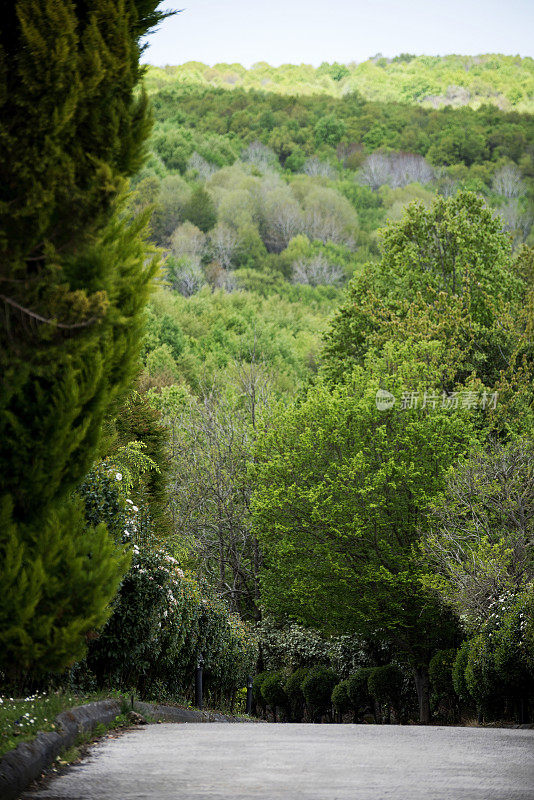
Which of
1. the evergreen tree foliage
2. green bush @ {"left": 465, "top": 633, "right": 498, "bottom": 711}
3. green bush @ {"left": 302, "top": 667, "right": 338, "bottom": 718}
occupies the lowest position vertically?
green bush @ {"left": 302, "top": 667, "right": 338, "bottom": 718}

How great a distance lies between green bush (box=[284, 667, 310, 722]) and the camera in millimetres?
28016

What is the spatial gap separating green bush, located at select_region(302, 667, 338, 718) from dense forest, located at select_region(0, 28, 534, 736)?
0.12m

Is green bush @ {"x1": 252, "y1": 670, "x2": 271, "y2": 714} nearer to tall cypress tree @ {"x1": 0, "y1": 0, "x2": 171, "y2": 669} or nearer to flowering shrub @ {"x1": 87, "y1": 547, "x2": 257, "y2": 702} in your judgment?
flowering shrub @ {"x1": 87, "y1": 547, "x2": 257, "y2": 702}

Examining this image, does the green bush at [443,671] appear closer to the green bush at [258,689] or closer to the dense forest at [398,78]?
the green bush at [258,689]

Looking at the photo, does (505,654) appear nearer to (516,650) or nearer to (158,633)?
(516,650)

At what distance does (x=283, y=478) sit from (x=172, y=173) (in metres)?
72.3

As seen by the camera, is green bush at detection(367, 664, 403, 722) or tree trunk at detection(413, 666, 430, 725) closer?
tree trunk at detection(413, 666, 430, 725)

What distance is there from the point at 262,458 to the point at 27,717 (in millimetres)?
22469

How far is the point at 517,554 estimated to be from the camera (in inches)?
667

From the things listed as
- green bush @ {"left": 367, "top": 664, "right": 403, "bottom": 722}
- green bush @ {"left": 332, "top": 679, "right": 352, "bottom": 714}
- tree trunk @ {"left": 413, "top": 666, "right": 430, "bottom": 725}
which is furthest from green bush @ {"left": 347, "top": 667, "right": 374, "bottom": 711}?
tree trunk @ {"left": 413, "top": 666, "right": 430, "bottom": 725}

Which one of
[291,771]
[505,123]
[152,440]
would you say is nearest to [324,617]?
[152,440]

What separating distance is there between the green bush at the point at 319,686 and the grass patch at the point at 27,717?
1924 cm

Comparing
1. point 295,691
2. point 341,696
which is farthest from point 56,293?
point 295,691

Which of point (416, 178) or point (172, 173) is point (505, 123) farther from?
point (172, 173)
